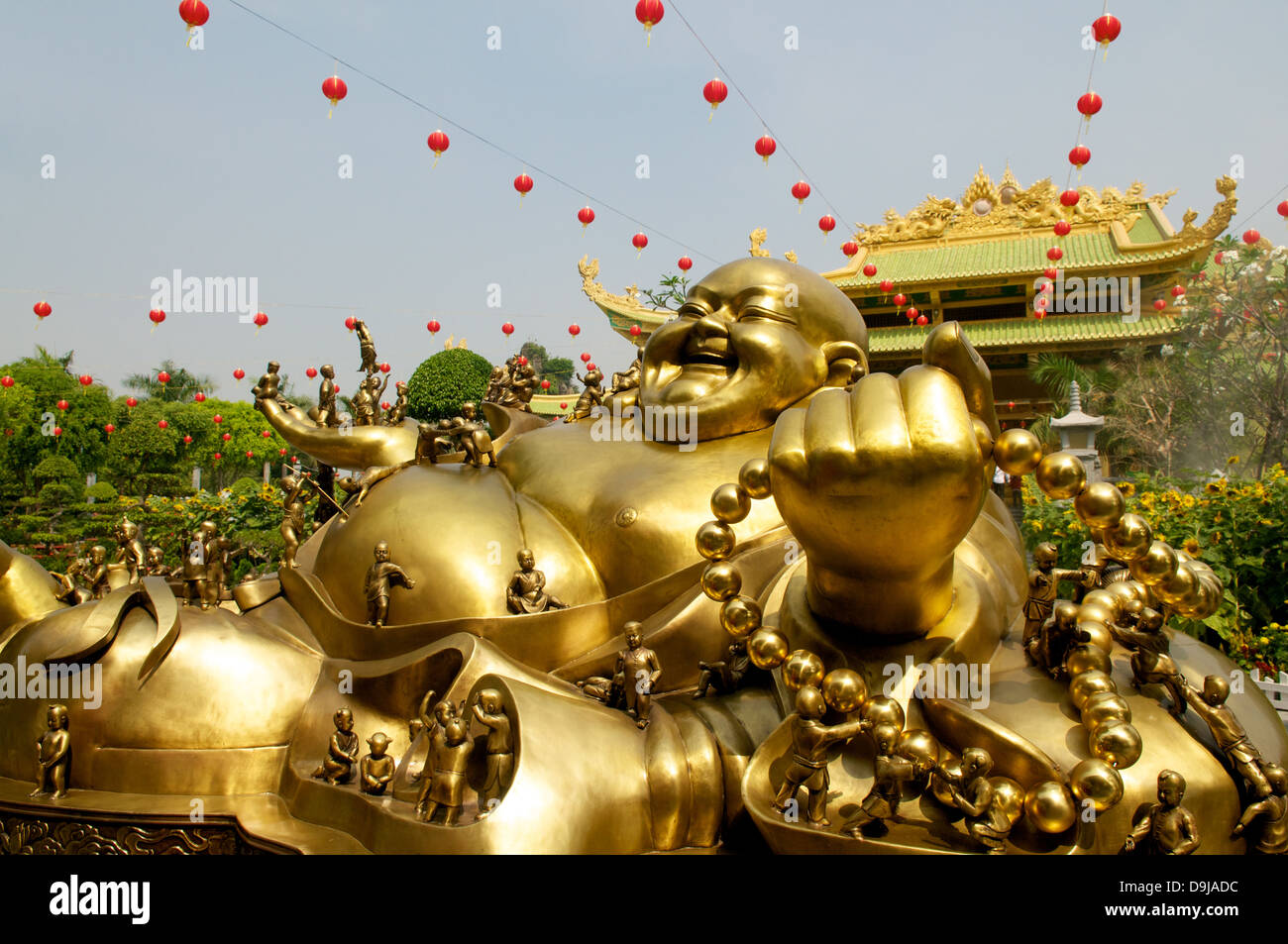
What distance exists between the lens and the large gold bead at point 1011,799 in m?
2.44

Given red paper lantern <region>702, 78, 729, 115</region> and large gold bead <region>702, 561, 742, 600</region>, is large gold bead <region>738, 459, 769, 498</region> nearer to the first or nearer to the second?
large gold bead <region>702, 561, 742, 600</region>

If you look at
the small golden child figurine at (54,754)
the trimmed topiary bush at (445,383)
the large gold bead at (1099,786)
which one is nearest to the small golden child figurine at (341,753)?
the small golden child figurine at (54,754)

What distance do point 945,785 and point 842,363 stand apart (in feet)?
7.52

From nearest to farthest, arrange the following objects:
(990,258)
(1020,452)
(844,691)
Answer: (1020,452)
(844,691)
(990,258)

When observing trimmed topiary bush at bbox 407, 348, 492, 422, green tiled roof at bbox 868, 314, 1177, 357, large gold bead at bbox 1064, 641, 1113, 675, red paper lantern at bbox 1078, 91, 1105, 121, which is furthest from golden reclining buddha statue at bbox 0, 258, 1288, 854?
trimmed topiary bush at bbox 407, 348, 492, 422

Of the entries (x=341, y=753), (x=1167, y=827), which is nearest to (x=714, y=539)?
(x=1167, y=827)

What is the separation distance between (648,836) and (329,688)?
5.29 ft

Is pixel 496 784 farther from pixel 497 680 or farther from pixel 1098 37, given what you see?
pixel 1098 37

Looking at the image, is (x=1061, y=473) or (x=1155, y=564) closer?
(x=1061, y=473)

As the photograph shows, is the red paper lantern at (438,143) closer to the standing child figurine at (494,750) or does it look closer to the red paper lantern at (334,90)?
the red paper lantern at (334,90)

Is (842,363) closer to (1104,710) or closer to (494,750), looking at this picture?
(1104,710)

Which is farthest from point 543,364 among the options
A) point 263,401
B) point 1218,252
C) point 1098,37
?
point 263,401

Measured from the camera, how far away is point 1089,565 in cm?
336

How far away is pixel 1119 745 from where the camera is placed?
2.43 meters
